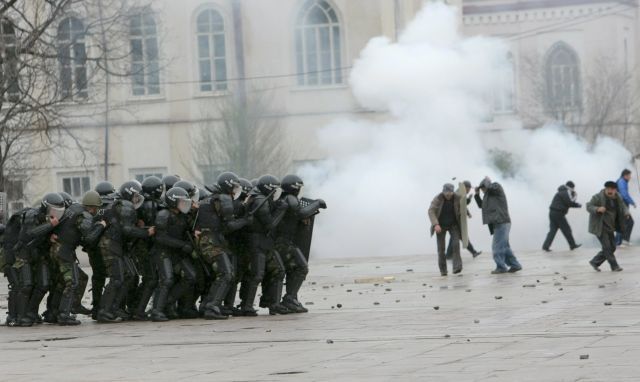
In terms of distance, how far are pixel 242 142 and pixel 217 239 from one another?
2858cm

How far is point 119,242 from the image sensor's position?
765 inches

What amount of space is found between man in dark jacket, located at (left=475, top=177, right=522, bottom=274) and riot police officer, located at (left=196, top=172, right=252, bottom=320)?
858 cm

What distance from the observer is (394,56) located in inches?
1580

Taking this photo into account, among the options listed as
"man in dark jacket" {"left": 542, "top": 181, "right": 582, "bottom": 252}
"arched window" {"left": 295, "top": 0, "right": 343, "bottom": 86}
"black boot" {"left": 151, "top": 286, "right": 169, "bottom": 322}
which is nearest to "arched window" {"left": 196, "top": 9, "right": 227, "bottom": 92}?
"arched window" {"left": 295, "top": 0, "right": 343, "bottom": 86}

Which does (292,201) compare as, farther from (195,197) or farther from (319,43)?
(319,43)

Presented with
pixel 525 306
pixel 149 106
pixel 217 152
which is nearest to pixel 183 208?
pixel 525 306

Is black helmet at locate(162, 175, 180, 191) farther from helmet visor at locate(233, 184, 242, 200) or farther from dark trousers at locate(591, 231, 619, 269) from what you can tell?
dark trousers at locate(591, 231, 619, 269)

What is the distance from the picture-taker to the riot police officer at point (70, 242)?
19.2 meters

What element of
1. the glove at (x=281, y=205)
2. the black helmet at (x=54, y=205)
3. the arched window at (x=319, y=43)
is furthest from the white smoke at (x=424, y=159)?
the black helmet at (x=54, y=205)

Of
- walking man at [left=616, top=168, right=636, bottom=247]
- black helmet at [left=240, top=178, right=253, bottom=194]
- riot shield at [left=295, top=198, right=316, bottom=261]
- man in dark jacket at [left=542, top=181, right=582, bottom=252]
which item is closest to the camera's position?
black helmet at [left=240, top=178, right=253, bottom=194]

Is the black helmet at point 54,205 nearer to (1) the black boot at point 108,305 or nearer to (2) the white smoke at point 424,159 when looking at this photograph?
(1) the black boot at point 108,305

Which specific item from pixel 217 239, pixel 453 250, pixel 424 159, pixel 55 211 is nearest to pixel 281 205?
pixel 217 239

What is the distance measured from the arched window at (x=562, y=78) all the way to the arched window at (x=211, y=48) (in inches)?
522

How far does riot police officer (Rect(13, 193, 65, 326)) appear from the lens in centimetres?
1919
